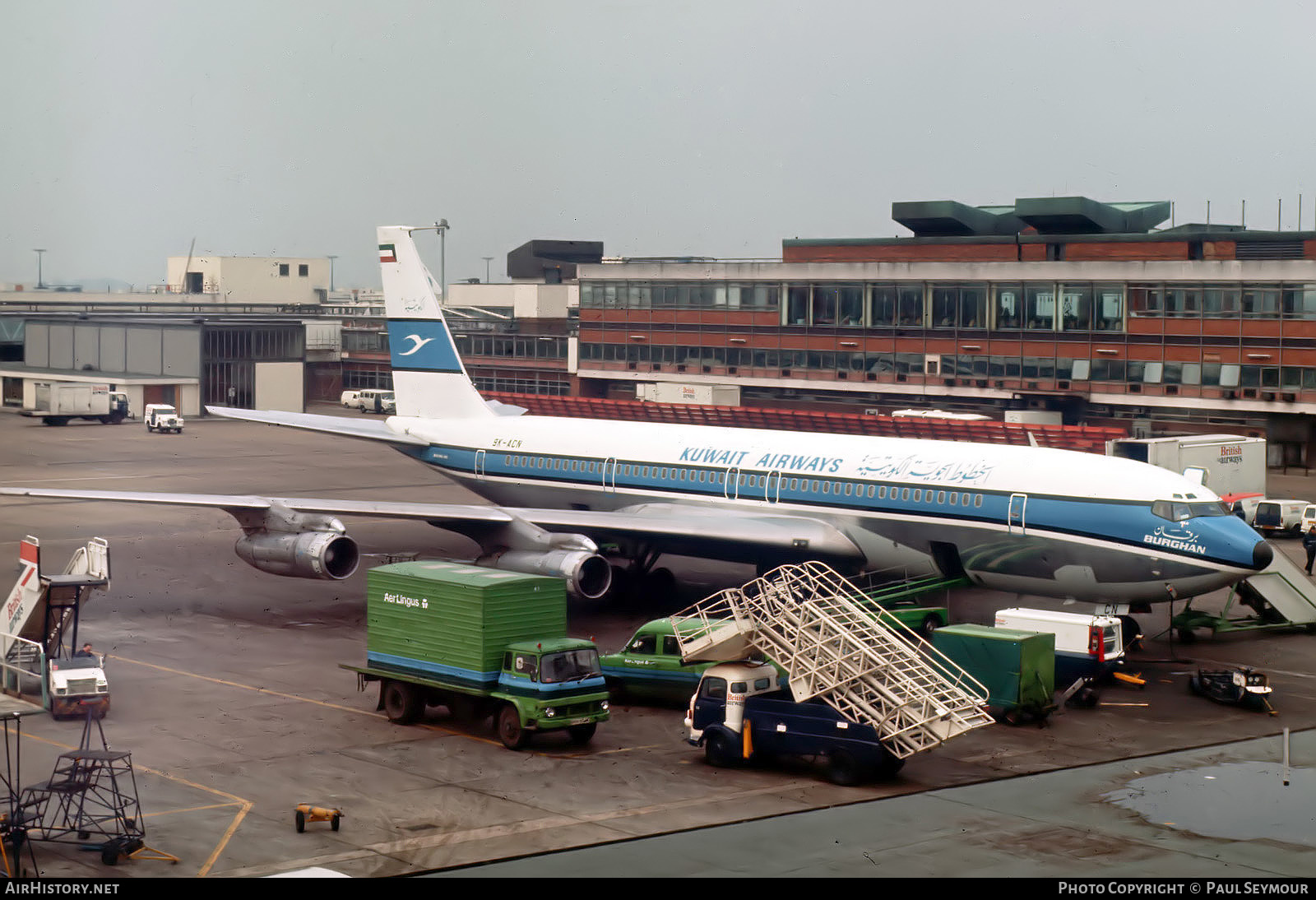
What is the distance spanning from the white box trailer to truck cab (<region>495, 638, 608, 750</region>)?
32020mm

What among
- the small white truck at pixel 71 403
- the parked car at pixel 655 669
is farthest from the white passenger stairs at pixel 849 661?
the small white truck at pixel 71 403

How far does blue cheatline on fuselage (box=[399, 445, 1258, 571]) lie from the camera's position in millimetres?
36406

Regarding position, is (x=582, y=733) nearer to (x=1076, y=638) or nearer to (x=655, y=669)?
(x=655, y=669)

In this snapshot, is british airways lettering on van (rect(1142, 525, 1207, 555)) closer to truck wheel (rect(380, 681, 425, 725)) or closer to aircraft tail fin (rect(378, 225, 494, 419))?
truck wheel (rect(380, 681, 425, 725))

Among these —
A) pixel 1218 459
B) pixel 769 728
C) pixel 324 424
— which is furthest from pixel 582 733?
pixel 1218 459

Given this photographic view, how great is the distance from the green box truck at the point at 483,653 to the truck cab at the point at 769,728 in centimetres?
236

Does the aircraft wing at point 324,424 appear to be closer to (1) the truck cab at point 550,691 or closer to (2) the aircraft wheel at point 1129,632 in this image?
(1) the truck cab at point 550,691

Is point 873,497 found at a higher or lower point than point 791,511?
higher

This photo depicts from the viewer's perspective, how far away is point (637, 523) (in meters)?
42.7

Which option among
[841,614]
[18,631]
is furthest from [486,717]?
[18,631]

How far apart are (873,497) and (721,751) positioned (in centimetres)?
1374

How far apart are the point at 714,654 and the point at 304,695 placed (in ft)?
31.9

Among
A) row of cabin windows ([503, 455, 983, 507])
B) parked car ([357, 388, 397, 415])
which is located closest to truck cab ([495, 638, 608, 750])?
row of cabin windows ([503, 455, 983, 507])

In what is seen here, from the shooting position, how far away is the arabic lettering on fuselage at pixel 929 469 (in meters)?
39.1
